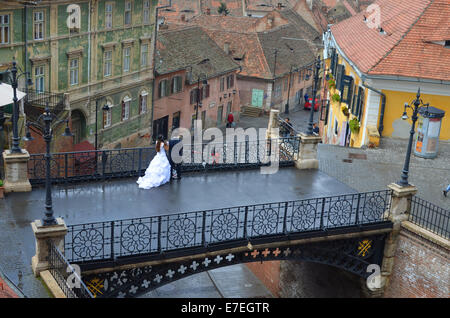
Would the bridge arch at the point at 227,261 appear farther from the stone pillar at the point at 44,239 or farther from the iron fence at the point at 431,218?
the iron fence at the point at 431,218

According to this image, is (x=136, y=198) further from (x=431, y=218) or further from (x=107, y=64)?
(x=107, y=64)

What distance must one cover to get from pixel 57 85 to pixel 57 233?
2090 centimetres

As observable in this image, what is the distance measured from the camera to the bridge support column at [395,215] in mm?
19641

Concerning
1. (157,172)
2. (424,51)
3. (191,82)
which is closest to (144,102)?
(191,82)

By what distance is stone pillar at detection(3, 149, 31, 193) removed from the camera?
1927 cm

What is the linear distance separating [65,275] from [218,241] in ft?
13.6

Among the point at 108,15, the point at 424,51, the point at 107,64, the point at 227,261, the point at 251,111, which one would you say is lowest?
the point at 251,111

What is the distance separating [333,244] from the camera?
63.3 feet

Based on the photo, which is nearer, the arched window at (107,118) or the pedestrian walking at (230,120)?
the arched window at (107,118)

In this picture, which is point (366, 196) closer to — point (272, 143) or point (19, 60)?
point (272, 143)

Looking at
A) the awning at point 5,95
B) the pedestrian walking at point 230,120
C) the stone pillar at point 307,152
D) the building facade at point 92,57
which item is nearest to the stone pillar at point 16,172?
the awning at point 5,95

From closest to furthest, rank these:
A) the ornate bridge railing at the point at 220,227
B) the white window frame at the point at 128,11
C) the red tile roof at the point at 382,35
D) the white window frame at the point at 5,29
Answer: the ornate bridge railing at the point at 220,227 → the red tile roof at the point at 382,35 → the white window frame at the point at 5,29 → the white window frame at the point at 128,11

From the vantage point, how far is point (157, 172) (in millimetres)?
20781

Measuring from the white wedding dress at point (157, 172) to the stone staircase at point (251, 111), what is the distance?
127 ft
